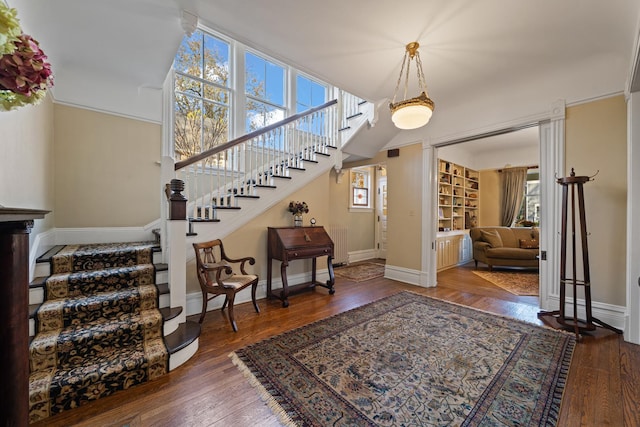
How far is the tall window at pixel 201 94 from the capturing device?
149 inches

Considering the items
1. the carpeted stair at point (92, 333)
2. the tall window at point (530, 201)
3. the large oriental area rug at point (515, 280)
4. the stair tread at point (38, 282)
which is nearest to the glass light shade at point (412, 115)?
the carpeted stair at point (92, 333)

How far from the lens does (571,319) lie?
268 centimetres

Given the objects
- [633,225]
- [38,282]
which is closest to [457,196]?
[633,225]

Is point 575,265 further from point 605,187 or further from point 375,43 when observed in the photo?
point 375,43

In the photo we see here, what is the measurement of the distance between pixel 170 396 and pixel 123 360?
0.45 metres


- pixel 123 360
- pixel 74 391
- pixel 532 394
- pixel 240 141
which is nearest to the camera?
pixel 74 391

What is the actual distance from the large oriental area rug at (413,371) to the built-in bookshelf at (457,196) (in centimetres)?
340

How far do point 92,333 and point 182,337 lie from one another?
0.59 m

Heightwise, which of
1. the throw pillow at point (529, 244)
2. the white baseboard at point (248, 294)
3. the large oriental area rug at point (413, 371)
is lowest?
the large oriental area rug at point (413, 371)

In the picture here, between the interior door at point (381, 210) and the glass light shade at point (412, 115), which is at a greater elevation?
the glass light shade at point (412, 115)

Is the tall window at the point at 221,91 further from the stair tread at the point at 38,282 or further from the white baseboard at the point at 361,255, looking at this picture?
the white baseboard at the point at 361,255

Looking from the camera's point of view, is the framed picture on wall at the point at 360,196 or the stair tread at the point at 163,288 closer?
the stair tread at the point at 163,288

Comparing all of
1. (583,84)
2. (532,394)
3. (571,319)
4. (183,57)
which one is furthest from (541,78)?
(183,57)

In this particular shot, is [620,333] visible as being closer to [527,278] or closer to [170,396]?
[527,278]
